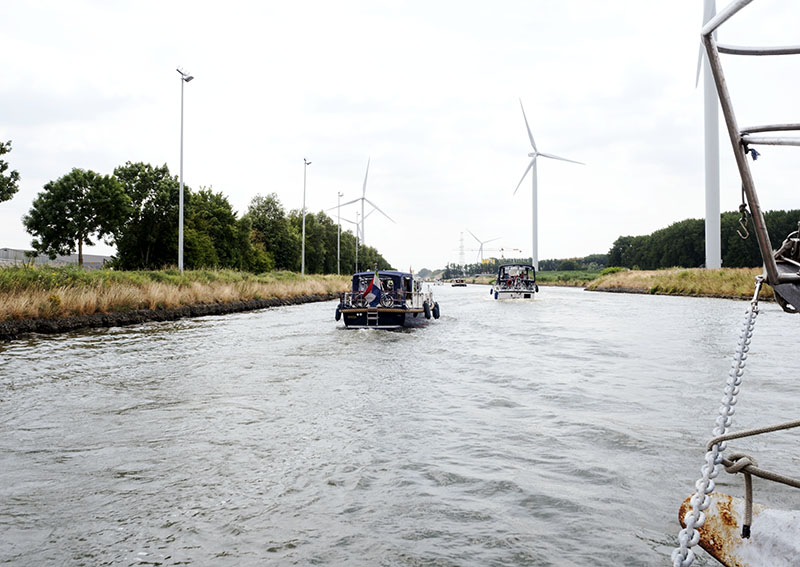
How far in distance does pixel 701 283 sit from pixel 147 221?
158 feet

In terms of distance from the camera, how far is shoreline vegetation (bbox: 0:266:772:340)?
20078mm

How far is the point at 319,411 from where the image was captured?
9.40 metres

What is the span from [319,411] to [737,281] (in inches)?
1775


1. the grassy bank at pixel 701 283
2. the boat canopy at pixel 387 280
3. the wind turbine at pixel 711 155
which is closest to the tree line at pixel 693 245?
the grassy bank at pixel 701 283

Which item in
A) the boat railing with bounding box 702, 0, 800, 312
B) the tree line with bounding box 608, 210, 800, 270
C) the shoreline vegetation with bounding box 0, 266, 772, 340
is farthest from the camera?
the tree line with bounding box 608, 210, 800, 270

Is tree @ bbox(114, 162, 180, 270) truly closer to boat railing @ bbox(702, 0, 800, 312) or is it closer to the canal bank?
the canal bank

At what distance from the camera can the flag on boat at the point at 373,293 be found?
25.9 m

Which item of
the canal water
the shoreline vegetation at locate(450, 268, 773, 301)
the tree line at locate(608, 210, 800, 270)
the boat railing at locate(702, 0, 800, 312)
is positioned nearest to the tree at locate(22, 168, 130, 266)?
the canal water

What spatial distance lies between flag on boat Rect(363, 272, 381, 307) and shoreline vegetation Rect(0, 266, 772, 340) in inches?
343

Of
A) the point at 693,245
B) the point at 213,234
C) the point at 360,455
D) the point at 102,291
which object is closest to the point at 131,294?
the point at 102,291

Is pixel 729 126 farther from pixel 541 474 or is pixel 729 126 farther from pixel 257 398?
pixel 257 398

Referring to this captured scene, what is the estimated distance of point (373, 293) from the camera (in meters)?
26.1

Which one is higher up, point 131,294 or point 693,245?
point 693,245

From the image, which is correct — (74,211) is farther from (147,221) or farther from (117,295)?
(117,295)
